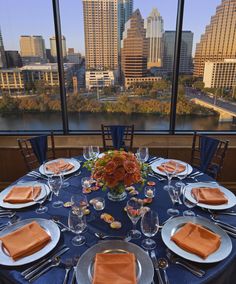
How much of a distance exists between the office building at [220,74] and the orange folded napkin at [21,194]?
2458 millimetres

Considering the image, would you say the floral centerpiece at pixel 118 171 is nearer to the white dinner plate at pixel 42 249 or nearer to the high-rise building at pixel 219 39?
the white dinner plate at pixel 42 249

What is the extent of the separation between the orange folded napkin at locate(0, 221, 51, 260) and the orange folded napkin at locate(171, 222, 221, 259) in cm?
68

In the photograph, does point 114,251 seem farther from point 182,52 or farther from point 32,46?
point 32,46

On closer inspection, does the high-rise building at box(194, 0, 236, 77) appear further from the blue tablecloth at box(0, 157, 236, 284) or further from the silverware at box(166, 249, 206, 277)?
the silverware at box(166, 249, 206, 277)

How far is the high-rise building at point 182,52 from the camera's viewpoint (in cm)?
287

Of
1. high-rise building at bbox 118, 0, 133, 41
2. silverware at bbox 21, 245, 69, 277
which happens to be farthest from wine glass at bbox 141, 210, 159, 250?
high-rise building at bbox 118, 0, 133, 41

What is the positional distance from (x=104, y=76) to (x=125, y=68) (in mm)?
290

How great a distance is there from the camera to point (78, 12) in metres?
2.85

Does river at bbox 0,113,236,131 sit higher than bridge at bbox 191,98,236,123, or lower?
lower

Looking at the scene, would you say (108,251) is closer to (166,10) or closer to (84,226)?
(84,226)

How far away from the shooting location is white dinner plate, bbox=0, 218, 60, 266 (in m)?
1.11

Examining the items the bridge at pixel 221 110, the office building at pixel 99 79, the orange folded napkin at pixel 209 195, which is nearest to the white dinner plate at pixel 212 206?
the orange folded napkin at pixel 209 195

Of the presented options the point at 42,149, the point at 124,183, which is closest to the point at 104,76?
the point at 42,149

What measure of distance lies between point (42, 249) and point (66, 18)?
261cm
